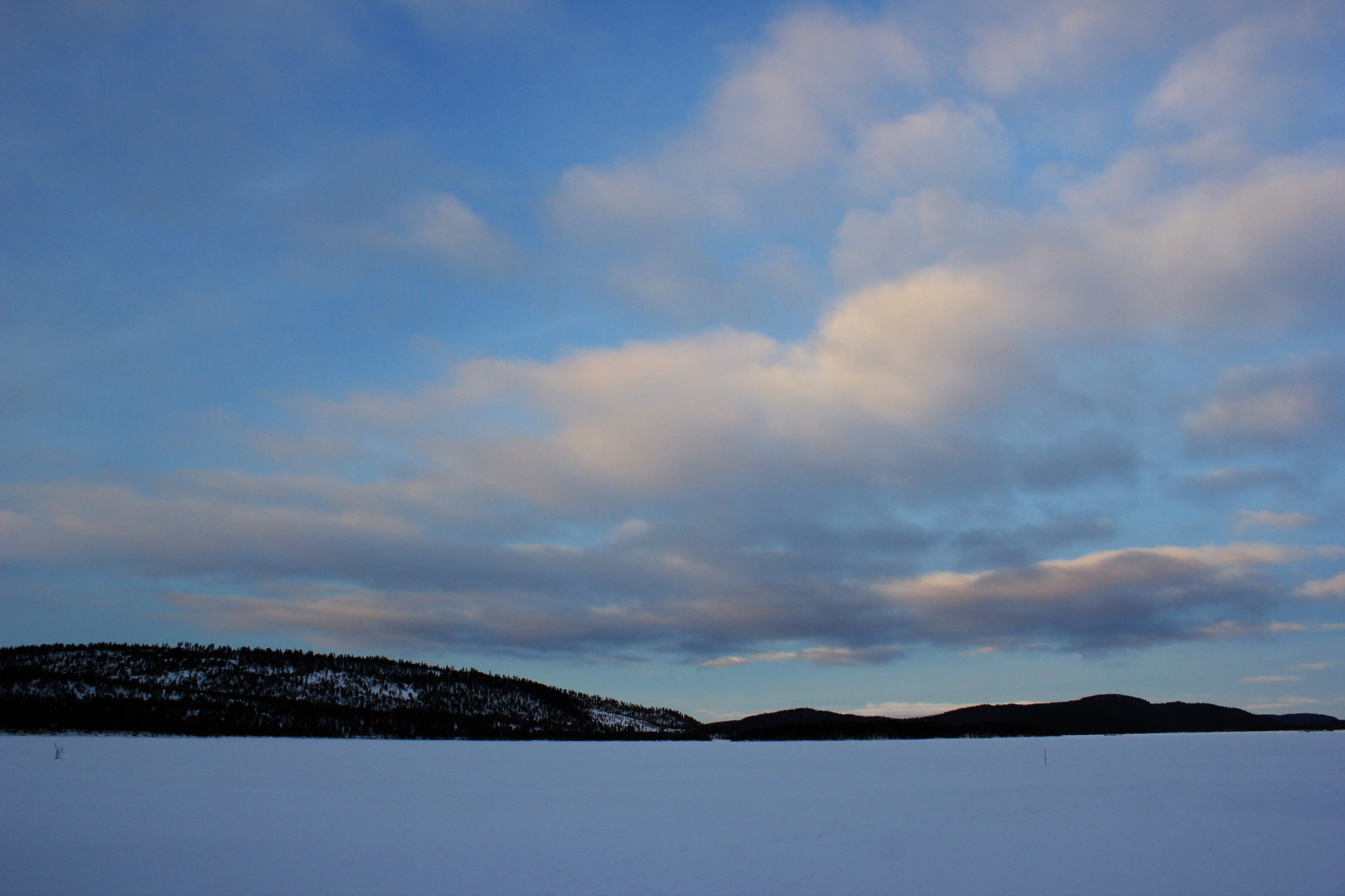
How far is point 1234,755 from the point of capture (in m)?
79.8

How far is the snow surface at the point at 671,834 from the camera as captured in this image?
16.7m

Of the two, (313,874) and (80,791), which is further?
(80,791)

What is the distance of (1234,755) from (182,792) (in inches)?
3477

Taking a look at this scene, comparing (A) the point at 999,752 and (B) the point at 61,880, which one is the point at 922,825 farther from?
(A) the point at 999,752

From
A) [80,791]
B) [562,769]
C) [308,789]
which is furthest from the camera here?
[562,769]

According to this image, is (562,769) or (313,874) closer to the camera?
(313,874)

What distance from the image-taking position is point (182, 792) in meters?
36.0

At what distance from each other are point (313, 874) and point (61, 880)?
177 inches

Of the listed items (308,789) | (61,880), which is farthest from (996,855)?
(308,789)

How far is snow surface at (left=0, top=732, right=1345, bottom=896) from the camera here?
16.7 m

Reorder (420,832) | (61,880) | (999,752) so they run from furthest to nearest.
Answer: (999,752), (420,832), (61,880)

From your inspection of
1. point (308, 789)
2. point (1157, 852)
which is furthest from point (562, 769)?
point (1157, 852)

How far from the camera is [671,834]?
24.3 metres

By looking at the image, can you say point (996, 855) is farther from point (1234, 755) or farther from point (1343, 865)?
point (1234, 755)
